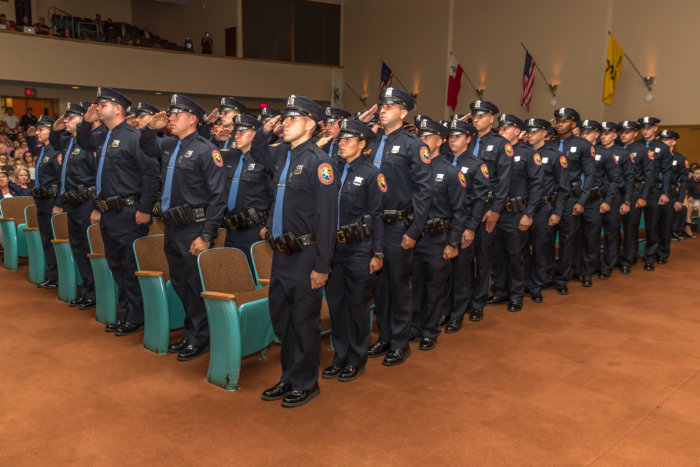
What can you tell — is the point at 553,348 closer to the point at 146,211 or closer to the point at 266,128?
the point at 266,128

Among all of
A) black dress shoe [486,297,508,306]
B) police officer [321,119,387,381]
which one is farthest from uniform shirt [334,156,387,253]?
black dress shoe [486,297,508,306]

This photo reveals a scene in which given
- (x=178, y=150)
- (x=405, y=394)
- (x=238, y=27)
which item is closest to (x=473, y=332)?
(x=405, y=394)

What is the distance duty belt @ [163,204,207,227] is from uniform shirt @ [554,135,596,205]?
349cm

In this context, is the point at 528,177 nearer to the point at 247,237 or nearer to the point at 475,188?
the point at 475,188

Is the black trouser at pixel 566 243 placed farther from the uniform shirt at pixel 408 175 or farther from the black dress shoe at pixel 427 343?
the uniform shirt at pixel 408 175

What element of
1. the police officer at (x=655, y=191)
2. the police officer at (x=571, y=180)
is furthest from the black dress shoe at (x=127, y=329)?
the police officer at (x=655, y=191)

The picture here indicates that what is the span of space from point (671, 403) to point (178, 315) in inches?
123

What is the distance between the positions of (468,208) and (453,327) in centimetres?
91

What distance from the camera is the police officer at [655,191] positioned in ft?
21.6

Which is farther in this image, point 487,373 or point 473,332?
point 473,332

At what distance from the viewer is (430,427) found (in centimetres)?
280

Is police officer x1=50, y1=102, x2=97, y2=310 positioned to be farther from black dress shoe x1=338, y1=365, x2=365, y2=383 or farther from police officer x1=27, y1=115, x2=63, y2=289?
black dress shoe x1=338, y1=365, x2=365, y2=383

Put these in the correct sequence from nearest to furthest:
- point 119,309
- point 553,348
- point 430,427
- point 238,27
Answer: point 430,427
point 553,348
point 119,309
point 238,27

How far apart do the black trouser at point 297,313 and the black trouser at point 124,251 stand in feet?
5.10
